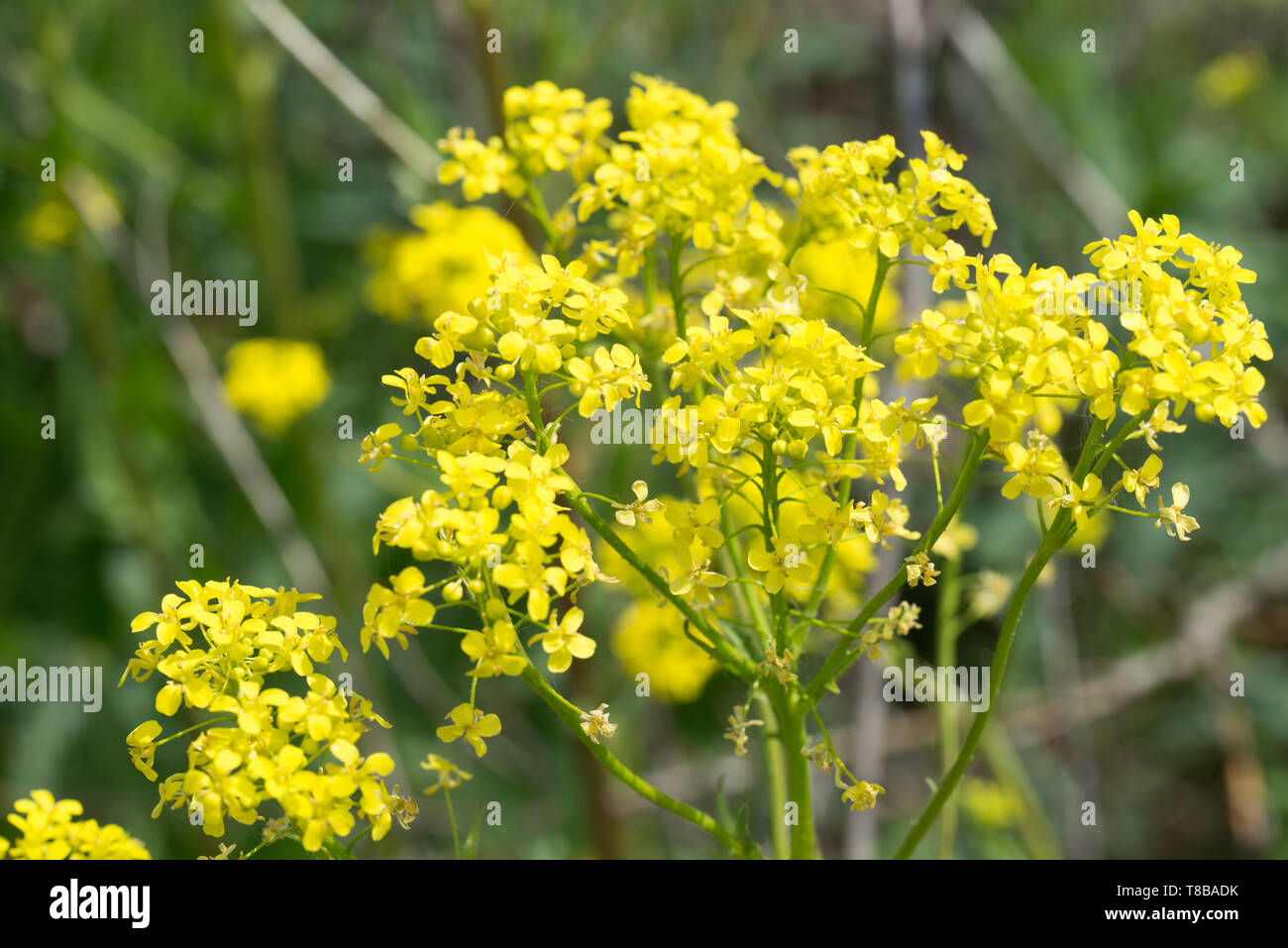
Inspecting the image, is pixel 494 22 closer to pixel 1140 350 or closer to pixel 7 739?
pixel 1140 350

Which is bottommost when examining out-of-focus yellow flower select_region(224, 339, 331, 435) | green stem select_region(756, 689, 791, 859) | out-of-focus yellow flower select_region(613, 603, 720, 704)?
green stem select_region(756, 689, 791, 859)

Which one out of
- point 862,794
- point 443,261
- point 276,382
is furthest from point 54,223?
point 862,794

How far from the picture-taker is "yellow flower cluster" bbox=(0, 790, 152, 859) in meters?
1.39

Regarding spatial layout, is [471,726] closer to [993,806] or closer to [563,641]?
[563,641]

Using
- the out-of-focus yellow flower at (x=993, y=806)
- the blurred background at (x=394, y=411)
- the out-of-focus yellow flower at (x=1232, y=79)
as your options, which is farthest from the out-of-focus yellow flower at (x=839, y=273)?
the out-of-focus yellow flower at (x=1232, y=79)

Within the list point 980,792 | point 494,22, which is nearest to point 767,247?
point 494,22

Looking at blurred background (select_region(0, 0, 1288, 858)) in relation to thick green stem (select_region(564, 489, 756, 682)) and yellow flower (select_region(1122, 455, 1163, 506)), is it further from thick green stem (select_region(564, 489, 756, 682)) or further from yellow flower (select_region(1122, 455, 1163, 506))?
yellow flower (select_region(1122, 455, 1163, 506))

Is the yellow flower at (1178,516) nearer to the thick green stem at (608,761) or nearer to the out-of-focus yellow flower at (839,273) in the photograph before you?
the thick green stem at (608,761)

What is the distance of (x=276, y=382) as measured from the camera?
364 cm

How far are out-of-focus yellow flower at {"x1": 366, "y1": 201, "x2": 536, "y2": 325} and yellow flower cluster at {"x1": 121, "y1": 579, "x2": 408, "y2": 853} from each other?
1758 mm

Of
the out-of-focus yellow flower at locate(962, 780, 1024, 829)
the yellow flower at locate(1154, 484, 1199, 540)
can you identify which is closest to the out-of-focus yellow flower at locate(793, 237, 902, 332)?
the yellow flower at locate(1154, 484, 1199, 540)

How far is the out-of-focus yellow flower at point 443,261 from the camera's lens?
3.11m
